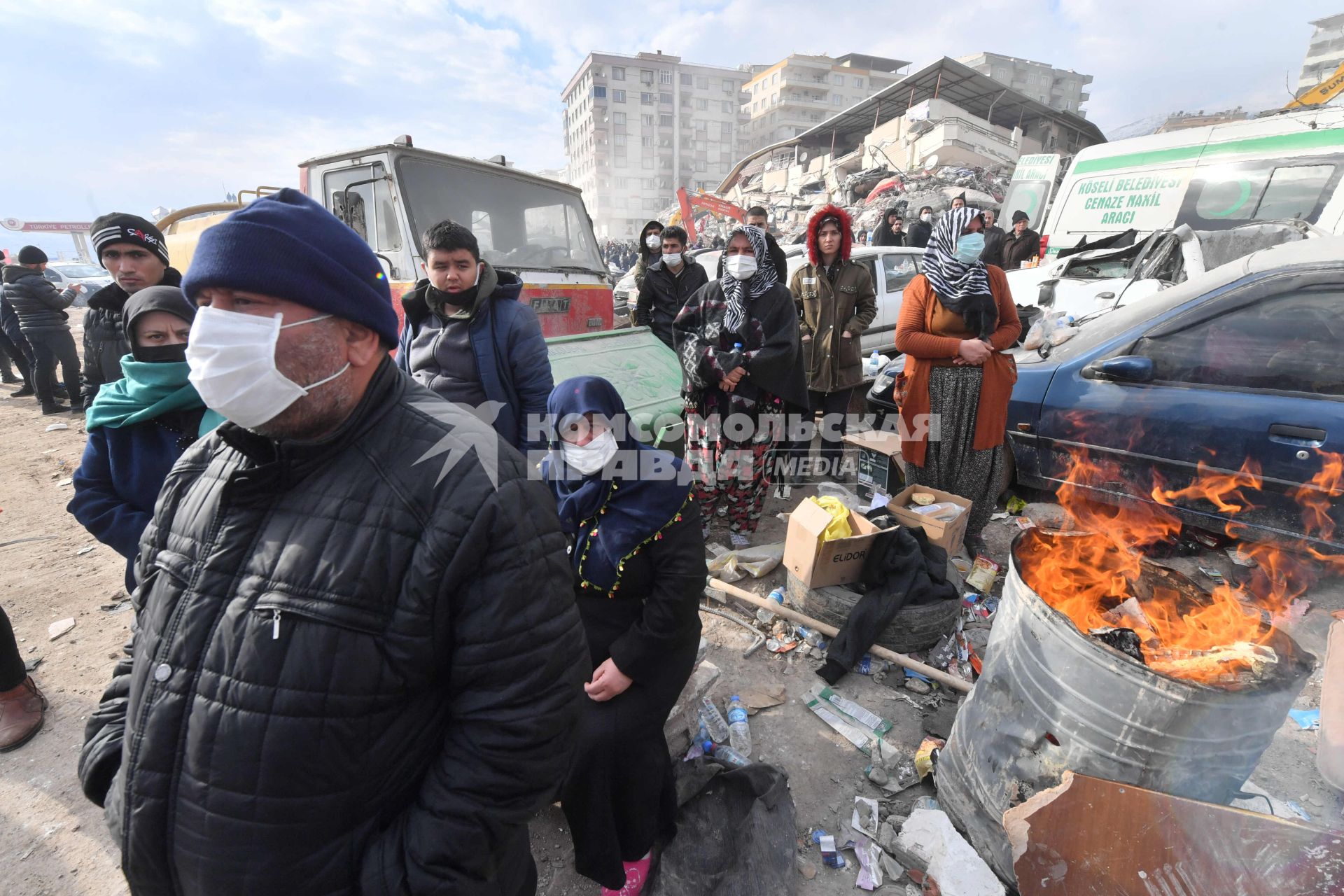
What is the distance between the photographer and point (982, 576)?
3623 millimetres

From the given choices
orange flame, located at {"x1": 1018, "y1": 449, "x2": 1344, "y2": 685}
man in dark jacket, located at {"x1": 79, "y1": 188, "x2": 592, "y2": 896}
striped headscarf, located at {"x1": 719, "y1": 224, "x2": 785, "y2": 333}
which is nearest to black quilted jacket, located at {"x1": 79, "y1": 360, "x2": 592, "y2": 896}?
man in dark jacket, located at {"x1": 79, "y1": 188, "x2": 592, "y2": 896}

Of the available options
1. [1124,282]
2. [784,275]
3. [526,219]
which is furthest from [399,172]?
[1124,282]

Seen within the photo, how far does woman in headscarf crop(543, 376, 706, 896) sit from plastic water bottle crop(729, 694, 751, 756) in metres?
0.65

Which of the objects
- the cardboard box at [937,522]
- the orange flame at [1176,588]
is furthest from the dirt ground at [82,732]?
the cardboard box at [937,522]

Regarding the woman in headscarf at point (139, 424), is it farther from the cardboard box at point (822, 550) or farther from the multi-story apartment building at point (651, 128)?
the multi-story apartment building at point (651, 128)

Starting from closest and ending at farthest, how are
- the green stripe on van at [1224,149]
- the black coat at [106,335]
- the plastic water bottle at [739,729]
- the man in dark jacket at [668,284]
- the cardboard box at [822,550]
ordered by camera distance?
the plastic water bottle at [739,729] < the black coat at [106,335] < the cardboard box at [822,550] < the man in dark jacket at [668,284] < the green stripe on van at [1224,149]

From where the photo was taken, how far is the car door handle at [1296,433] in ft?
9.62

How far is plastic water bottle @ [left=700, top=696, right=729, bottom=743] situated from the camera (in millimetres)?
2598

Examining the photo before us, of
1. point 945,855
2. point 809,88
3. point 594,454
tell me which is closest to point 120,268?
point 594,454

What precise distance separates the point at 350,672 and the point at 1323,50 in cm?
7759

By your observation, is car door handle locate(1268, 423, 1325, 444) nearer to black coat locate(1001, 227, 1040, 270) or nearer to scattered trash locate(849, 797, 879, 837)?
scattered trash locate(849, 797, 879, 837)

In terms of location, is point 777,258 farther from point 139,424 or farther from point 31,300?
point 31,300

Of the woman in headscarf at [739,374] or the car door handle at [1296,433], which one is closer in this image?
the car door handle at [1296,433]

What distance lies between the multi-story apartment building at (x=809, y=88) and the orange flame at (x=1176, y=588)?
67.7 metres
